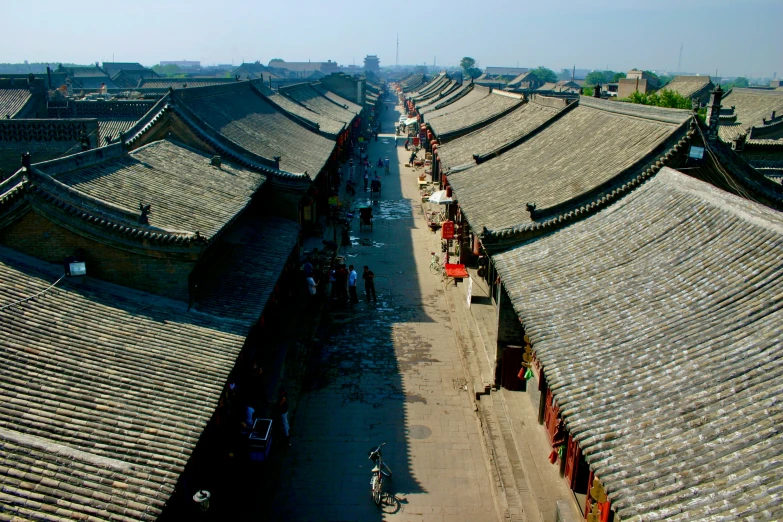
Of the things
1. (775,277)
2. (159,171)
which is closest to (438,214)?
(159,171)

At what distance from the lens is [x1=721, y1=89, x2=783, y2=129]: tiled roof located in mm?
51572

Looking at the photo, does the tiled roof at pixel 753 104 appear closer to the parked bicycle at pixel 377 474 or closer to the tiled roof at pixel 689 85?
the tiled roof at pixel 689 85

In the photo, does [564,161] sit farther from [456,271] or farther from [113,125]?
[113,125]

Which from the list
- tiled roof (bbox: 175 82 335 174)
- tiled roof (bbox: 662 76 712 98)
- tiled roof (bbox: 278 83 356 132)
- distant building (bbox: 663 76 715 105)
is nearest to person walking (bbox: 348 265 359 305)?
tiled roof (bbox: 175 82 335 174)

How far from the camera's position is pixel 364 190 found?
44656 millimetres

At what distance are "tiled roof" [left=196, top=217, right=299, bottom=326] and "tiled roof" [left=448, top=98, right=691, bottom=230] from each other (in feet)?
20.5

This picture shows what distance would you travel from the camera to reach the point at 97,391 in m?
10.8

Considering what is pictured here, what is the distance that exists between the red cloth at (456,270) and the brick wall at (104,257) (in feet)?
41.1

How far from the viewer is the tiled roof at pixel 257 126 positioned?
27491 mm

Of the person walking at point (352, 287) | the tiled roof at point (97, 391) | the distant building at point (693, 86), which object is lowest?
the person walking at point (352, 287)

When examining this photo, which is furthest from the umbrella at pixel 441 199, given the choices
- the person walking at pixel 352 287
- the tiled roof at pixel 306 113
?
the tiled roof at pixel 306 113

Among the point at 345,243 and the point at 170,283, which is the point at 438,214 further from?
the point at 170,283

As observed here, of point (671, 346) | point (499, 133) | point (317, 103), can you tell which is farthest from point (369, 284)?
point (317, 103)

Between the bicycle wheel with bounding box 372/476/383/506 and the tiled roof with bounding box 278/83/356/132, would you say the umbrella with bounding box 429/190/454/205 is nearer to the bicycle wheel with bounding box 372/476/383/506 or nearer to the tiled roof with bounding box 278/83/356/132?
the bicycle wheel with bounding box 372/476/383/506
